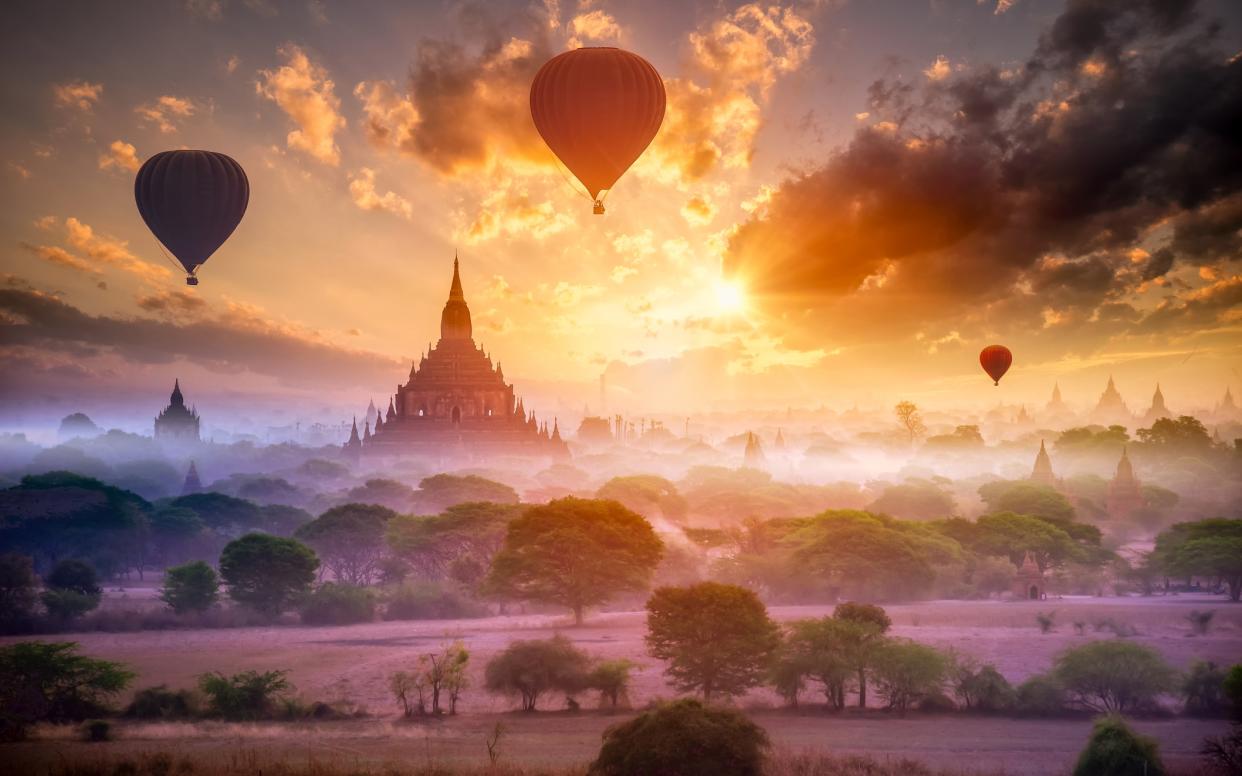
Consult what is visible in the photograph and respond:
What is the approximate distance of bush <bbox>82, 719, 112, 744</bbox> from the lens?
21641mm

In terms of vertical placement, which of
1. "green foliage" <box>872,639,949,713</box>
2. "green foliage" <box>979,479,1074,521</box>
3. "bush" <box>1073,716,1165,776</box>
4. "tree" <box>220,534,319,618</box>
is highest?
"green foliage" <box>979,479,1074,521</box>

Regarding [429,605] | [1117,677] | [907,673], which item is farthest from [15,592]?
[1117,677]

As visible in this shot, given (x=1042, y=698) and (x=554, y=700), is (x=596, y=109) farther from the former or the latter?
(x=1042, y=698)

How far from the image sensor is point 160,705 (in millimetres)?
24375

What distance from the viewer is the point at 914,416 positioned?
5768 inches

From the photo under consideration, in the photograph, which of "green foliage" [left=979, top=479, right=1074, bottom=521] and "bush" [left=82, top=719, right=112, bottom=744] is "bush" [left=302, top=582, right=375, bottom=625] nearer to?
"bush" [left=82, top=719, right=112, bottom=744]

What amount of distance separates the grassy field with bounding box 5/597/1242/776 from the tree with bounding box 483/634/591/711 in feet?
2.11

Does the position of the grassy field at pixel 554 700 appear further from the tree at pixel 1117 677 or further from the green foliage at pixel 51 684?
the green foliage at pixel 51 684

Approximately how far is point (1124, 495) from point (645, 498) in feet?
134

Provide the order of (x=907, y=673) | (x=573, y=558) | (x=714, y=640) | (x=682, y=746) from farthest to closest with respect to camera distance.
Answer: (x=573, y=558)
(x=714, y=640)
(x=907, y=673)
(x=682, y=746)

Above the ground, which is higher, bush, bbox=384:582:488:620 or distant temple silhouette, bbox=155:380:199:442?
distant temple silhouette, bbox=155:380:199:442

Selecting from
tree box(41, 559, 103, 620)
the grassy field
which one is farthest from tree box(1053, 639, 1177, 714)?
tree box(41, 559, 103, 620)

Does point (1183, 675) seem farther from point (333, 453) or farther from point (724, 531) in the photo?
point (333, 453)

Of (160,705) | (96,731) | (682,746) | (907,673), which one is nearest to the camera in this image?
(682,746)
